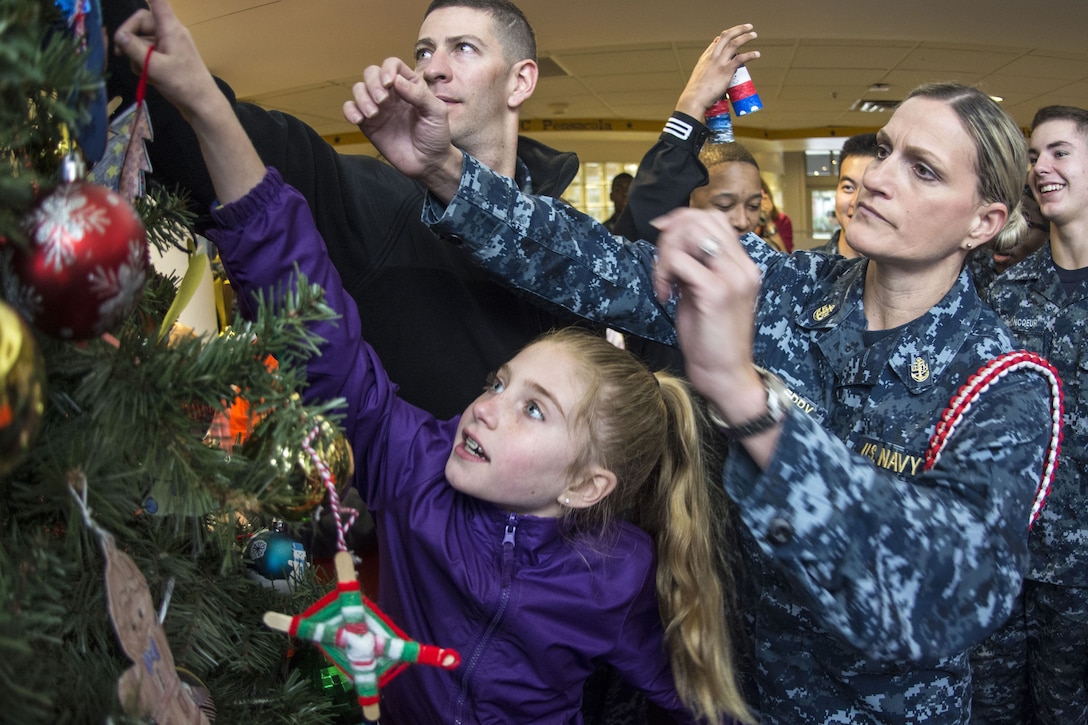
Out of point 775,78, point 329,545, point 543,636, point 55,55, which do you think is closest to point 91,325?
point 55,55

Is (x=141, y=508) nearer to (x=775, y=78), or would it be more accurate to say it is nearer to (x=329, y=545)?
(x=329, y=545)

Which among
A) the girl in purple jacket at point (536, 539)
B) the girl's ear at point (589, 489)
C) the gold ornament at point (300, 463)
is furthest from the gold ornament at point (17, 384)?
the girl's ear at point (589, 489)

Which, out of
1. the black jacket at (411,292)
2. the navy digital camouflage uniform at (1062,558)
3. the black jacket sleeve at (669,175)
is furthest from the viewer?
the navy digital camouflage uniform at (1062,558)

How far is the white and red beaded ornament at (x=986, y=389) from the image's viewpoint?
2.96 ft

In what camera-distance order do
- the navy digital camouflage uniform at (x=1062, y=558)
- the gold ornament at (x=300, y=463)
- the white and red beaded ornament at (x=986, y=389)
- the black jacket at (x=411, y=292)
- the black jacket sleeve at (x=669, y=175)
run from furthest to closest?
the navy digital camouflage uniform at (x=1062, y=558), the black jacket sleeve at (x=669, y=175), the black jacket at (x=411, y=292), the white and red beaded ornament at (x=986, y=389), the gold ornament at (x=300, y=463)

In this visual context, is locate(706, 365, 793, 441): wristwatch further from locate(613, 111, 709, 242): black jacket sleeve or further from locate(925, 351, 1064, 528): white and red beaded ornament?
locate(613, 111, 709, 242): black jacket sleeve

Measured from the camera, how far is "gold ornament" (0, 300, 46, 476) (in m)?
0.35

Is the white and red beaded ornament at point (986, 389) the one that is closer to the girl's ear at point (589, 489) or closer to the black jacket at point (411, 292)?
the girl's ear at point (589, 489)

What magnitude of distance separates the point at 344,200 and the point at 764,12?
5102 mm

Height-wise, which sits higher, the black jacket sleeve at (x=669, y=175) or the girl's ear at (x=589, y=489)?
the black jacket sleeve at (x=669, y=175)

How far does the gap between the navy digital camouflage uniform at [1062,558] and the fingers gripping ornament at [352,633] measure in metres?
1.81

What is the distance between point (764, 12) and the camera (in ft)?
17.8

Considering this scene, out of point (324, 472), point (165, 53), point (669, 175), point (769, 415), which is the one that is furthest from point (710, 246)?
point (669, 175)

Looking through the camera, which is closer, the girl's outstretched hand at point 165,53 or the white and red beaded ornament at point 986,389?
the girl's outstretched hand at point 165,53
